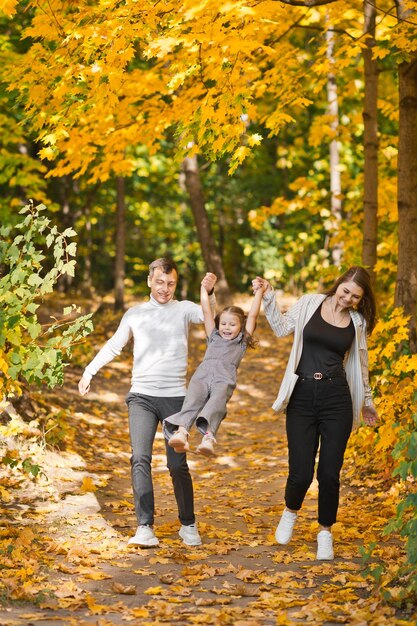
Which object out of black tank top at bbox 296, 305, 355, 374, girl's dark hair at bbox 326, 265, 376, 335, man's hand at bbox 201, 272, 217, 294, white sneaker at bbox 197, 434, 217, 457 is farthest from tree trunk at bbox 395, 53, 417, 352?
white sneaker at bbox 197, 434, 217, 457

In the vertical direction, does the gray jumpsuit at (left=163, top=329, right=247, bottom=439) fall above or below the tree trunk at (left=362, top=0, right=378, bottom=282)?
below

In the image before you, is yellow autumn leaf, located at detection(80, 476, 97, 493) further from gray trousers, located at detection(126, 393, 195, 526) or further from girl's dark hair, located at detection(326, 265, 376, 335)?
girl's dark hair, located at detection(326, 265, 376, 335)

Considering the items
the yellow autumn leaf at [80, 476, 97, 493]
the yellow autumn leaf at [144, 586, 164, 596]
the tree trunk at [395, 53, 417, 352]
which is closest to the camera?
the yellow autumn leaf at [144, 586, 164, 596]

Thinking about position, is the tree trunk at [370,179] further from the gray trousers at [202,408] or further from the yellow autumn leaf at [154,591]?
the yellow autumn leaf at [154,591]

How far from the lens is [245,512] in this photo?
7.68 metres

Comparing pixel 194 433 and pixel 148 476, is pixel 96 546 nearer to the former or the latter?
pixel 148 476

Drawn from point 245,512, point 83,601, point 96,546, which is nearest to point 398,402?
point 245,512

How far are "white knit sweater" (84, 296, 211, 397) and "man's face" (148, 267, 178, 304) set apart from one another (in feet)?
0.20

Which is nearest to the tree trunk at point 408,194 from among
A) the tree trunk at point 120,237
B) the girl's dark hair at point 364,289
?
the girl's dark hair at point 364,289

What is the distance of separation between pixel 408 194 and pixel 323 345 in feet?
11.6

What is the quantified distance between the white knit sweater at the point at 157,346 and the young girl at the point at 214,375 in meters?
0.18

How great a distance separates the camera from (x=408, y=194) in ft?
30.0

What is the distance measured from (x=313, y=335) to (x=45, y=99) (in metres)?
3.60

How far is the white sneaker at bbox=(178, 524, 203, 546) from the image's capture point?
254 inches
